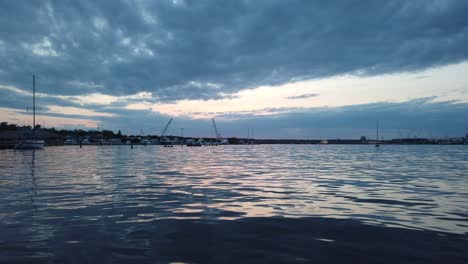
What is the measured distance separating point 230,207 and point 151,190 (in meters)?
7.68

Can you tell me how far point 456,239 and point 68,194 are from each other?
63.3ft

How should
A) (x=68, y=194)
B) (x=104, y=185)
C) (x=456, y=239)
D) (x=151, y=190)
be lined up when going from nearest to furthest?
(x=456, y=239) → (x=68, y=194) → (x=151, y=190) → (x=104, y=185)

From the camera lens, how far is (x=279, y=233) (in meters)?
11.7

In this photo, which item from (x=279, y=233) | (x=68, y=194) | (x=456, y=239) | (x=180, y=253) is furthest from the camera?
(x=68, y=194)

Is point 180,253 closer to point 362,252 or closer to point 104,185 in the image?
point 362,252

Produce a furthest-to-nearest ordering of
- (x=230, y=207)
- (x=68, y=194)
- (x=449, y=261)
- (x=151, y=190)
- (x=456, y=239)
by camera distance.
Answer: (x=151, y=190)
(x=68, y=194)
(x=230, y=207)
(x=456, y=239)
(x=449, y=261)

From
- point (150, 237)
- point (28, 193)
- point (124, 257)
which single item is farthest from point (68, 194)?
point (124, 257)

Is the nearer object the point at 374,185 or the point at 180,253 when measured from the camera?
the point at 180,253

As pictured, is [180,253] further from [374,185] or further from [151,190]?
[374,185]

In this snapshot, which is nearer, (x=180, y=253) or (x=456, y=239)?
(x=180, y=253)

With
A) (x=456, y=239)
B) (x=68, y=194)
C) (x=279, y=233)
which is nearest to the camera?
(x=456, y=239)

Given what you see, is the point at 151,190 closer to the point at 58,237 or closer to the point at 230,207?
the point at 230,207

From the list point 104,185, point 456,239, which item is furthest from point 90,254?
point 104,185

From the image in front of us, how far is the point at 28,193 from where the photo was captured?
20469 mm
